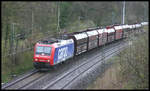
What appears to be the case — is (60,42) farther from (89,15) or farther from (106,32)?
(89,15)

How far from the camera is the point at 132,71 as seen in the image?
47.3 ft

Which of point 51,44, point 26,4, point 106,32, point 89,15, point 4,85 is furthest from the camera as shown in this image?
point 89,15

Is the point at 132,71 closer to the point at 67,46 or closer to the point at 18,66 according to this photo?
the point at 67,46

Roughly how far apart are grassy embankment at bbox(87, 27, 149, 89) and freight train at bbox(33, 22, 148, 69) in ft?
9.58

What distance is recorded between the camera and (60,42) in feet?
66.8

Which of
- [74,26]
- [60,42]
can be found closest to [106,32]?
[74,26]

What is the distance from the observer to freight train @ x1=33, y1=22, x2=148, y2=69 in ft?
63.2

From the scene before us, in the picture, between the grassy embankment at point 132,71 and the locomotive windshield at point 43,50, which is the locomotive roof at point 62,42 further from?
the grassy embankment at point 132,71

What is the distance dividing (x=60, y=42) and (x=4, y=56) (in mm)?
4481

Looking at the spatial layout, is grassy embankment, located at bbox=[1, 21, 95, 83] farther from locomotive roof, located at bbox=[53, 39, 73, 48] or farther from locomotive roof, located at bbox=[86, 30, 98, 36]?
locomotive roof, located at bbox=[86, 30, 98, 36]

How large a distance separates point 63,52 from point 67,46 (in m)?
0.99

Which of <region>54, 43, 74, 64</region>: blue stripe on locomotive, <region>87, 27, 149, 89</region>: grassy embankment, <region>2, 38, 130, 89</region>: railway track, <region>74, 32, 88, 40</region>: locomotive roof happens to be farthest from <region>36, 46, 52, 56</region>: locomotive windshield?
<region>74, 32, 88, 40</region>: locomotive roof

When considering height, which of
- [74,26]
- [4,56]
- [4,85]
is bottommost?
[4,85]

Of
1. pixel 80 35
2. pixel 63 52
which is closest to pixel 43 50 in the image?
pixel 63 52
